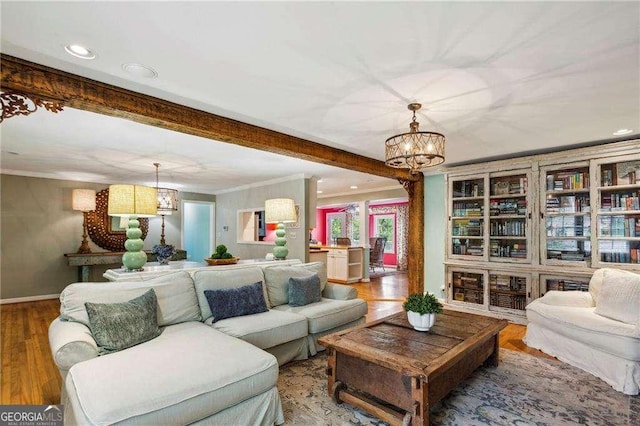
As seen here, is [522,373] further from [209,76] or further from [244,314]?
[209,76]

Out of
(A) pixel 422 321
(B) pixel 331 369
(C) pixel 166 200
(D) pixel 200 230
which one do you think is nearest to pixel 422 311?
(A) pixel 422 321

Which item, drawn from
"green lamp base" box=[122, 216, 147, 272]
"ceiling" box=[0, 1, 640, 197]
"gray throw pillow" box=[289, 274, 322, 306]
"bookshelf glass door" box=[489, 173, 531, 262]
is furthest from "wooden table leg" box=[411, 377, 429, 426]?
"bookshelf glass door" box=[489, 173, 531, 262]

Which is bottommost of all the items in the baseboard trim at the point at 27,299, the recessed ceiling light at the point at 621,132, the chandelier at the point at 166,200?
the baseboard trim at the point at 27,299

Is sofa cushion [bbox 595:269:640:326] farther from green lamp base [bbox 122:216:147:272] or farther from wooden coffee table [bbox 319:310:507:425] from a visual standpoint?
green lamp base [bbox 122:216:147:272]

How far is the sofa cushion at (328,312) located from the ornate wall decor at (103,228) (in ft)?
16.4

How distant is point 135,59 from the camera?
1.96 m

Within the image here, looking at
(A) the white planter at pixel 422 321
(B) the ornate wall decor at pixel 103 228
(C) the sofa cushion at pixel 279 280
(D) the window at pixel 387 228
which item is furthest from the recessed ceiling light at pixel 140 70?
(D) the window at pixel 387 228

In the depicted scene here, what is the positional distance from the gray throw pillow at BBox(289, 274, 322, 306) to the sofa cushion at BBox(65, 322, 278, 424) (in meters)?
1.22

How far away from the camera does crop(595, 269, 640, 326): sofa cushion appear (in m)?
2.78

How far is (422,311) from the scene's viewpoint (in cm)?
246

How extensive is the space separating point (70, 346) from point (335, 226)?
1016 centimetres

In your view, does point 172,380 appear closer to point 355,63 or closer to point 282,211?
point 355,63

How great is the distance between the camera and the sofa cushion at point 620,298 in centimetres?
278

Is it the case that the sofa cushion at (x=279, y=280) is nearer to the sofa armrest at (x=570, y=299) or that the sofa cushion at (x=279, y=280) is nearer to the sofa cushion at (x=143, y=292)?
the sofa cushion at (x=143, y=292)
